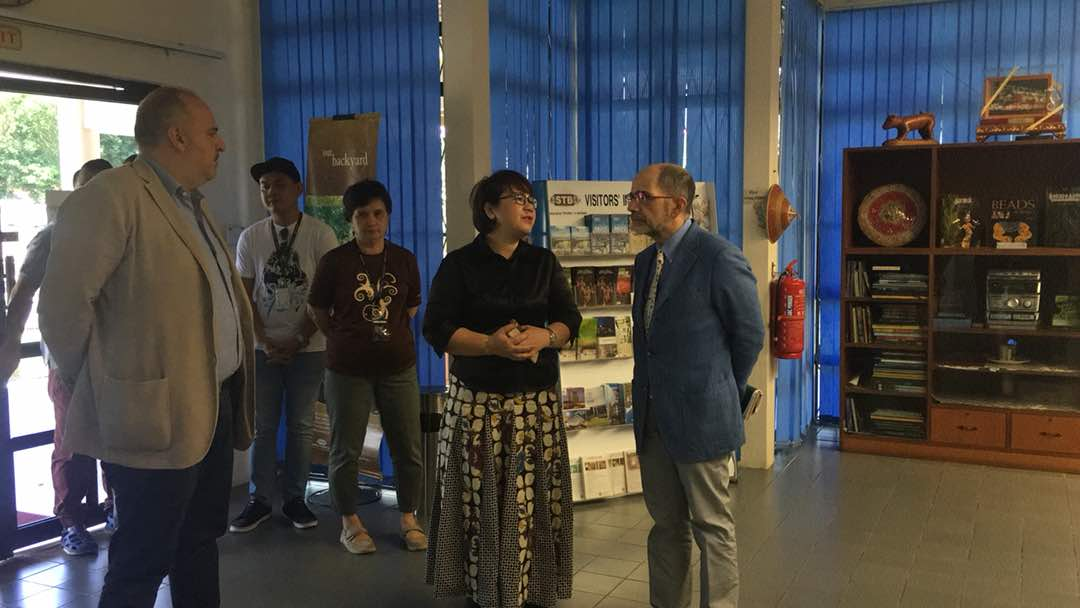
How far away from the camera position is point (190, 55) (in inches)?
186

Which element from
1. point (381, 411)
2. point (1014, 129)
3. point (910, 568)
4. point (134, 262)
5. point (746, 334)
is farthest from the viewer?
point (1014, 129)

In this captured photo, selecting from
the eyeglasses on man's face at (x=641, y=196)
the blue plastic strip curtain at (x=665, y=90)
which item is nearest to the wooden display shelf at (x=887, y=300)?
the blue plastic strip curtain at (x=665, y=90)

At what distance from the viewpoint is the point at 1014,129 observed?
5.19 metres

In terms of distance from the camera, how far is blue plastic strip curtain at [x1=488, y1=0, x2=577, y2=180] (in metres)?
4.61

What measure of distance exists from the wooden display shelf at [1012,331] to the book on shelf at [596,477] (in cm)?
242

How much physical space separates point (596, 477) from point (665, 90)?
2276 millimetres

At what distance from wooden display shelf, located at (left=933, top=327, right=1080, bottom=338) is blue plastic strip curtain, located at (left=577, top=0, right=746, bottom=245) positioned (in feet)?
5.02

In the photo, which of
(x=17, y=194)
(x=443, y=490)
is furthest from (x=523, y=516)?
(x=17, y=194)

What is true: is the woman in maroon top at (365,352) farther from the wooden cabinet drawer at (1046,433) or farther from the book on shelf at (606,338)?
the wooden cabinet drawer at (1046,433)

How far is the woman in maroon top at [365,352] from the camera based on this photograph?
150 inches

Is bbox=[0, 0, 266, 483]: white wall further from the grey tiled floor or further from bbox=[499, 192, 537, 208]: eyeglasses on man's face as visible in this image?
bbox=[499, 192, 537, 208]: eyeglasses on man's face

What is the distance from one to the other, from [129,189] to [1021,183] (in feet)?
17.2

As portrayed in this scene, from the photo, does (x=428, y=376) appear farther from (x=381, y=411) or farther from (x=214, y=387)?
(x=214, y=387)

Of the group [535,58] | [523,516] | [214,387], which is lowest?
[523,516]
